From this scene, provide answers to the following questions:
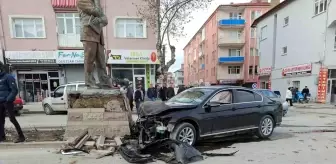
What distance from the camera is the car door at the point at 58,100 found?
11234mm

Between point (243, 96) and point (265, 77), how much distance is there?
944 inches

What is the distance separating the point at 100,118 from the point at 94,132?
0.40 metres

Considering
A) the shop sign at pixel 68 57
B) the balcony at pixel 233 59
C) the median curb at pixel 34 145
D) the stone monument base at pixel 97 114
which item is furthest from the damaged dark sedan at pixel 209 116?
the balcony at pixel 233 59

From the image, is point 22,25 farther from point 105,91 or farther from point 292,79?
point 292,79

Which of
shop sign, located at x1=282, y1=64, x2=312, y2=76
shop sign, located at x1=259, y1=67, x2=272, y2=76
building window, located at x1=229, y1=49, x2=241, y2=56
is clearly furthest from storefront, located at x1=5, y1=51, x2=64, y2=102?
building window, located at x1=229, y1=49, x2=241, y2=56

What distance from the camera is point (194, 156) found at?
4.55 m

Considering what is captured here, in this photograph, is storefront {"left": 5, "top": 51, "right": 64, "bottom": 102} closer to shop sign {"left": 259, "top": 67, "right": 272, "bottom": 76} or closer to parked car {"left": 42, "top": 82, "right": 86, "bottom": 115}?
parked car {"left": 42, "top": 82, "right": 86, "bottom": 115}

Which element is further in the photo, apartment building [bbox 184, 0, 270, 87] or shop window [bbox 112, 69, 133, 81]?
apartment building [bbox 184, 0, 270, 87]

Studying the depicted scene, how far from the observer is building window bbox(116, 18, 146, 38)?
1777 centimetres

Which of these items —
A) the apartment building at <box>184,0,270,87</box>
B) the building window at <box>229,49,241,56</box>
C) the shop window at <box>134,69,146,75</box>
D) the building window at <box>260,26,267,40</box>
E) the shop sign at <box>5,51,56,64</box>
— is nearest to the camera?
the shop sign at <box>5,51,56,64</box>

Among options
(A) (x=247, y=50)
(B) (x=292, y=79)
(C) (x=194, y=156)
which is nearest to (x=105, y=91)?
(C) (x=194, y=156)

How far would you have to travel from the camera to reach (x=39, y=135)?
6.10 m

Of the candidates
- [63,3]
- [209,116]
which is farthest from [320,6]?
[63,3]

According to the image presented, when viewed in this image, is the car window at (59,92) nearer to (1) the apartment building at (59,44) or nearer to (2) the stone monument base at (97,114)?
(1) the apartment building at (59,44)
